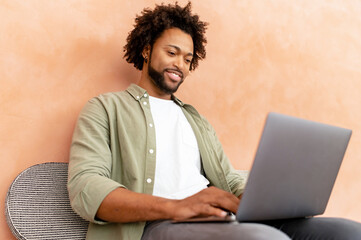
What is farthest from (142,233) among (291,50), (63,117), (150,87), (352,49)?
(352,49)

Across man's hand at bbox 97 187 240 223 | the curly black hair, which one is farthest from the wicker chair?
the curly black hair

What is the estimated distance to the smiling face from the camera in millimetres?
1624

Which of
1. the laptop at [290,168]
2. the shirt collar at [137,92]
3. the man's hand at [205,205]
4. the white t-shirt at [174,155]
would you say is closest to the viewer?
the laptop at [290,168]

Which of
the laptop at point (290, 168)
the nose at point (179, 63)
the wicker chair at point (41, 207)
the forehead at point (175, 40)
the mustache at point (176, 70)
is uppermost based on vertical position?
the forehead at point (175, 40)

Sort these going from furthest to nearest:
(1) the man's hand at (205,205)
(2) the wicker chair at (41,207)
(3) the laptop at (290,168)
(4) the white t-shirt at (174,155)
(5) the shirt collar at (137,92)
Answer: (5) the shirt collar at (137,92)
(4) the white t-shirt at (174,155)
(2) the wicker chair at (41,207)
(1) the man's hand at (205,205)
(3) the laptop at (290,168)

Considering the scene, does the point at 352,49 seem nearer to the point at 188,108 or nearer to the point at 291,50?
the point at 291,50

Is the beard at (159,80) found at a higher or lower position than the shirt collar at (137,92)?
higher

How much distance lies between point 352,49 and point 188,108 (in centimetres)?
139

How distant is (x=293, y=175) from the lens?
0.96m

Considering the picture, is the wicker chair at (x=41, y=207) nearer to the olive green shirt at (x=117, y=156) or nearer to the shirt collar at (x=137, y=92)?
the olive green shirt at (x=117, y=156)

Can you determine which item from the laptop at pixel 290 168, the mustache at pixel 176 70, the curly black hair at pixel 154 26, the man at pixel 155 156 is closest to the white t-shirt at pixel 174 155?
the man at pixel 155 156

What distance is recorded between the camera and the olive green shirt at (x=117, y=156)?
112 cm

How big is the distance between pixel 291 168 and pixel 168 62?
853 mm

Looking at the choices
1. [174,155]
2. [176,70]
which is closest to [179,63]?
[176,70]
